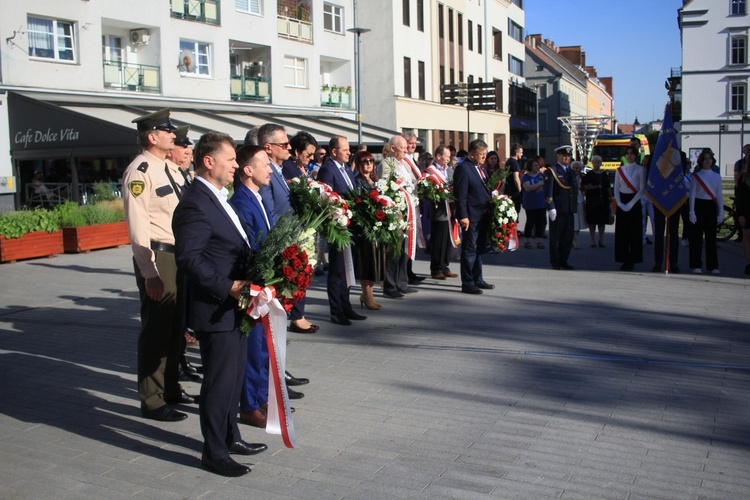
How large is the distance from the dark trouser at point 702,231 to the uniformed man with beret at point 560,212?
1.99 metres

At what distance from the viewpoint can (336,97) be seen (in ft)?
132

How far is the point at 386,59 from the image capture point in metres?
43.3

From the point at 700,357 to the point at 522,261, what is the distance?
25.6 feet

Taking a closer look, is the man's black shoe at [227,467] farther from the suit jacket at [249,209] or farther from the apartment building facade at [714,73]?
the apartment building facade at [714,73]

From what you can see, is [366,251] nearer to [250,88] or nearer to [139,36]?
[139,36]

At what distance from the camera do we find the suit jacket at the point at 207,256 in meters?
4.57

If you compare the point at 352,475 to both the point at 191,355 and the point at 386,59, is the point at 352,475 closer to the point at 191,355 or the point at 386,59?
the point at 191,355

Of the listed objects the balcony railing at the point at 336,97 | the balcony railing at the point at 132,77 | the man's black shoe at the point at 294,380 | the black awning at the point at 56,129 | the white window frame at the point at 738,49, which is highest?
the white window frame at the point at 738,49

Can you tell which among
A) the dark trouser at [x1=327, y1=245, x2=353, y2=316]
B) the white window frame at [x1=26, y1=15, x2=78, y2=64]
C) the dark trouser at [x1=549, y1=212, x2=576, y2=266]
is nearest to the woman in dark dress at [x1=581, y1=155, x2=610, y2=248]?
the dark trouser at [x1=549, y1=212, x2=576, y2=266]

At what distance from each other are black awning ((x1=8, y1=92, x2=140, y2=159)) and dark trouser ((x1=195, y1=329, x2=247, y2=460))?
20.0m

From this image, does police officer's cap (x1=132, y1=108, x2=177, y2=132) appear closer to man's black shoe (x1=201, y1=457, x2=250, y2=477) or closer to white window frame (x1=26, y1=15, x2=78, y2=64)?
man's black shoe (x1=201, y1=457, x2=250, y2=477)

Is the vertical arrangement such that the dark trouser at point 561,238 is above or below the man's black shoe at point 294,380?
above

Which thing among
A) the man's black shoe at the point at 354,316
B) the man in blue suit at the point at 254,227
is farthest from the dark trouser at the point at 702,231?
the man in blue suit at the point at 254,227

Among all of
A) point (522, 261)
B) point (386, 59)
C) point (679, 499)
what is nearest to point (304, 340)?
point (679, 499)
